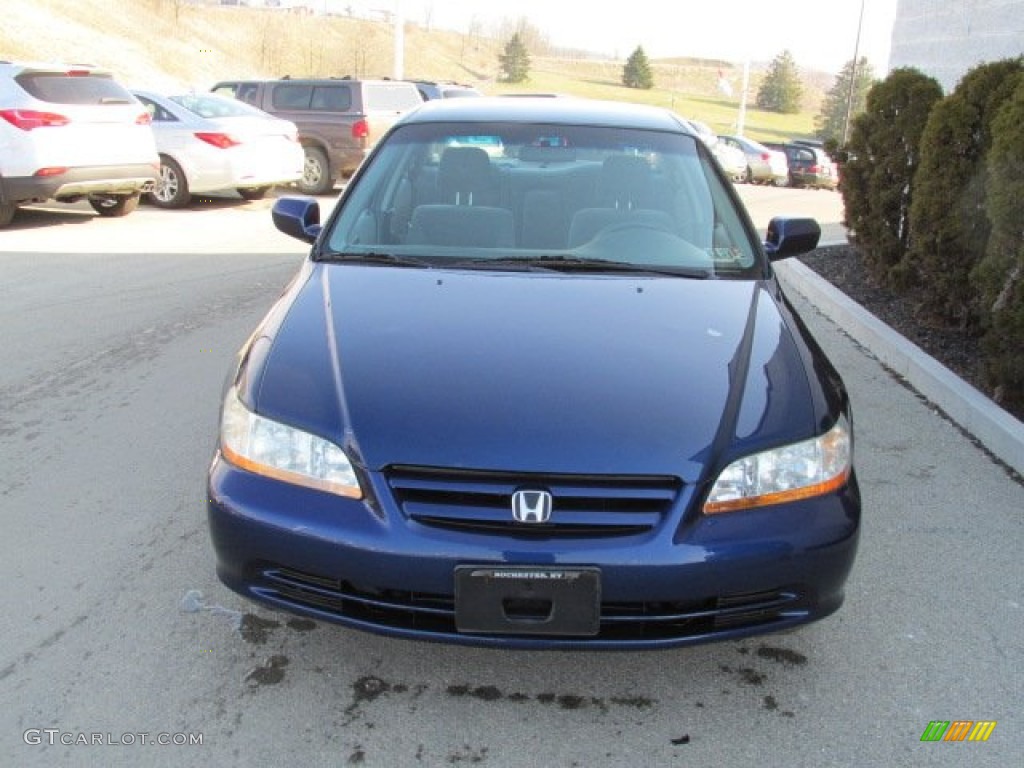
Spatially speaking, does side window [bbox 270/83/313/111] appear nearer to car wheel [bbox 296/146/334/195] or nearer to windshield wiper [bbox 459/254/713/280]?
car wheel [bbox 296/146/334/195]

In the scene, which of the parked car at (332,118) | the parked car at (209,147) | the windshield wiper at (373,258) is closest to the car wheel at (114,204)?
the parked car at (209,147)

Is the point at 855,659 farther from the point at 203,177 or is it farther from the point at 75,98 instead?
the point at 203,177

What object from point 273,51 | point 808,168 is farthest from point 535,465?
point 273,51

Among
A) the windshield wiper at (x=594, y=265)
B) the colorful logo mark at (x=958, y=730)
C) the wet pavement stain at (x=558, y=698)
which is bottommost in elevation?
the wet pavement stain at (x=558, y=698)

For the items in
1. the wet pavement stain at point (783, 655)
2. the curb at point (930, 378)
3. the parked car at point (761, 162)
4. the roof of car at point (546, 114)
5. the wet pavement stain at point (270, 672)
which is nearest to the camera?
the wet pavement stain at point (270, 672)

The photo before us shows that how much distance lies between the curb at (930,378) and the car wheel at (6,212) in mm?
8232

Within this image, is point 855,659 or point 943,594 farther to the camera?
point 943,594

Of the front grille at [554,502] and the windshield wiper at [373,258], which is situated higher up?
the windshield wiper at [373,258]

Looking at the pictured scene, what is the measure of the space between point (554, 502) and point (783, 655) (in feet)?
3.57

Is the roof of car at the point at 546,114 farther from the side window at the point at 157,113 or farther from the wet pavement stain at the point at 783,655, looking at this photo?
the side window at the point at 157,113

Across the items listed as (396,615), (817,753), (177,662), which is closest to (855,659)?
(817,753)

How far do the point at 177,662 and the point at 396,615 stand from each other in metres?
0.79

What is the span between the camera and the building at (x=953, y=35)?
929cm

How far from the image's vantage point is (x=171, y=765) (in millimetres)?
2547
